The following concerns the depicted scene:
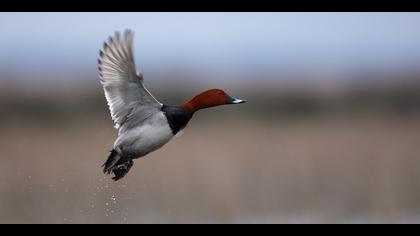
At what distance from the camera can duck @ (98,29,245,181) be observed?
25.6ft

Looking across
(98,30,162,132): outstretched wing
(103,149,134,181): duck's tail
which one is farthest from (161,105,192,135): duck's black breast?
(103,149,134,181): duck's tail

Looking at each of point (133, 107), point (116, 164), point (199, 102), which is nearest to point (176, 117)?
point (199, 102)

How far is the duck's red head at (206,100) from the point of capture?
26.0ft

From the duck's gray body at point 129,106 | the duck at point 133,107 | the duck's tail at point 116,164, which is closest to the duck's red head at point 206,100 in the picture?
the duck at point 133,107

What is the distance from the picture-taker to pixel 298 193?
12.9 m

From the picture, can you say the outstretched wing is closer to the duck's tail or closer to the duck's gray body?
the duck's gray body

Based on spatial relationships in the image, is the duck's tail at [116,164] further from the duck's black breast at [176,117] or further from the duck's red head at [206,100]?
the duck's red head at [206,100]

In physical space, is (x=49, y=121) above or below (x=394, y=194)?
above

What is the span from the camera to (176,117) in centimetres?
783

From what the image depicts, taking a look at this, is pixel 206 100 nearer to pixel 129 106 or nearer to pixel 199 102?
pixel 199 102
